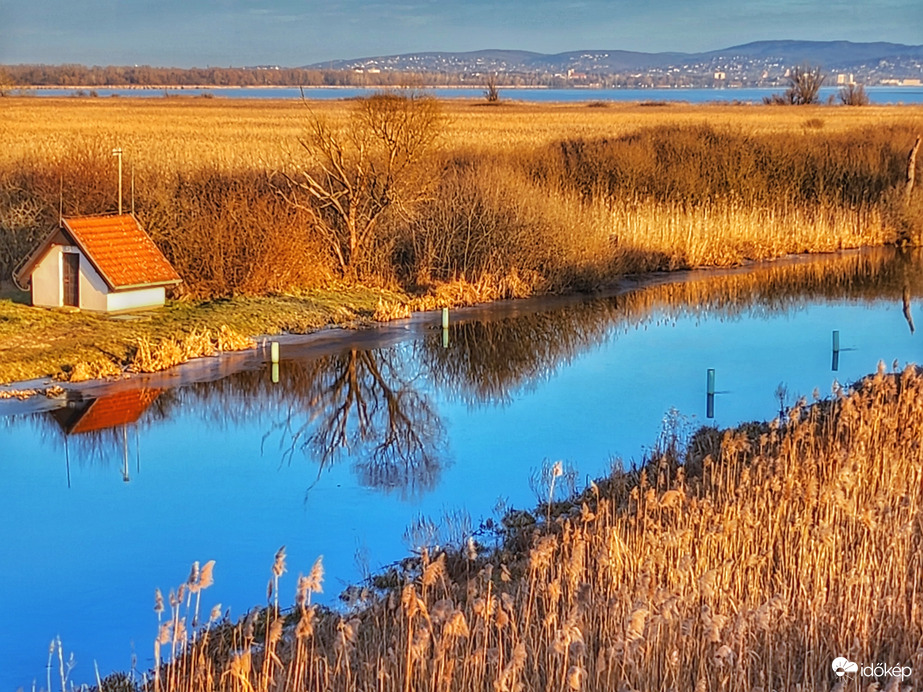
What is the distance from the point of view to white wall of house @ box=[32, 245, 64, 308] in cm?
1983

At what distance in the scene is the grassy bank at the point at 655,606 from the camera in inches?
248

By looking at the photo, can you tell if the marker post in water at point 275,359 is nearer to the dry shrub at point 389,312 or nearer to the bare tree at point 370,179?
the dry shrub at point 389,312

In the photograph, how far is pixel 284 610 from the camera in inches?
384

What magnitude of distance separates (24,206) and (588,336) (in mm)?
10495

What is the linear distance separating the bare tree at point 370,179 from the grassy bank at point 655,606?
14071mm

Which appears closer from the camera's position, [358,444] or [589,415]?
[358,444]

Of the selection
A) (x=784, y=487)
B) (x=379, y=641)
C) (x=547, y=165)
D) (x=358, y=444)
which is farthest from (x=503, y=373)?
(x=547, y=165)

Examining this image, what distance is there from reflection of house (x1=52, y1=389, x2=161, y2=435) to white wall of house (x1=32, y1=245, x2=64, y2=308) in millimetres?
4121

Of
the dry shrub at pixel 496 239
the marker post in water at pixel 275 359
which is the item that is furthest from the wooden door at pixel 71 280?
the dry shrub at pixel 496 239

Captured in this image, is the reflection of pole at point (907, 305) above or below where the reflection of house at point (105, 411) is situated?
above

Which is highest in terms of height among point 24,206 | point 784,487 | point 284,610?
point 24,206

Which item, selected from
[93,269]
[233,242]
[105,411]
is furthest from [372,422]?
[233,242]

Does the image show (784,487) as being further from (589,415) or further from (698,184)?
(698,184)

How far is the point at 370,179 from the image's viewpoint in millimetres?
24969
